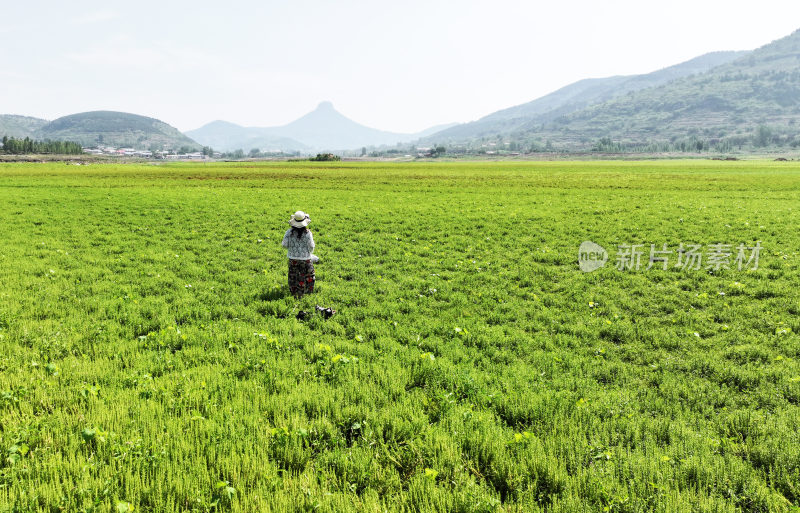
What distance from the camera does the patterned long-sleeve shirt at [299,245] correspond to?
489 inches

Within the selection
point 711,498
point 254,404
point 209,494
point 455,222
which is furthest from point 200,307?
point 455,222

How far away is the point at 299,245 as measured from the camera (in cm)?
1249

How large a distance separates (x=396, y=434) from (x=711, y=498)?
4203 millimetres

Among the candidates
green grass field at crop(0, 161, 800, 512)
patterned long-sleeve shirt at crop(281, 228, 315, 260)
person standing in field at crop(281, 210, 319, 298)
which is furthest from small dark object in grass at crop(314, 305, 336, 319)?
patterned long-sleeve shirt at crop(281, 228, 315, 260)

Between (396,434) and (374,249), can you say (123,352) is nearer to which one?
(396,434)

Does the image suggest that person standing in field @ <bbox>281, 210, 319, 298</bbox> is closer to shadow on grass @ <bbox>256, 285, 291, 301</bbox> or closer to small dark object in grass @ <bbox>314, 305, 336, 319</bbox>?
shadow on grass @ <bbox>256, 285, 291, 301</bbox>

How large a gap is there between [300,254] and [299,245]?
0.29 meters

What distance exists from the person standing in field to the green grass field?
64cm

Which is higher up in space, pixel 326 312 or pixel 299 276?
pixel 299 276

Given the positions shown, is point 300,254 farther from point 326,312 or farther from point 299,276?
point 326,312

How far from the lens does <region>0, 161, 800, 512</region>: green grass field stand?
500 centimetres

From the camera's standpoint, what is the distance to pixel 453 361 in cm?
876

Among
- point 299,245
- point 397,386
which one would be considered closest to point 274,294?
point 299,245

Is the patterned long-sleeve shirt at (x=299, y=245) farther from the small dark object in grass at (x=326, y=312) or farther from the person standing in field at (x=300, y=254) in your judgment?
the small dark object in grass at (x=326, y=312)
